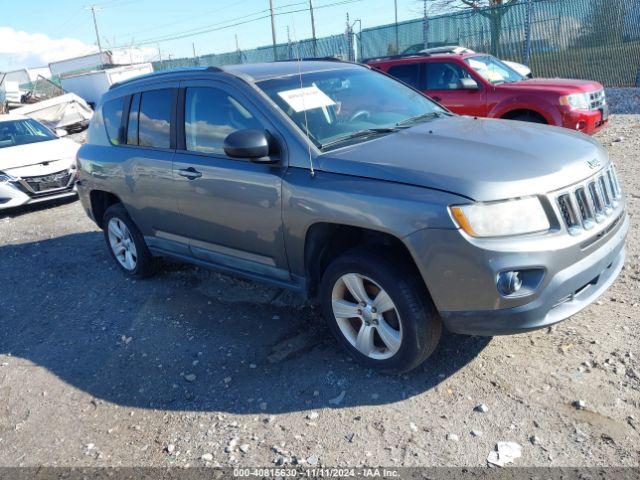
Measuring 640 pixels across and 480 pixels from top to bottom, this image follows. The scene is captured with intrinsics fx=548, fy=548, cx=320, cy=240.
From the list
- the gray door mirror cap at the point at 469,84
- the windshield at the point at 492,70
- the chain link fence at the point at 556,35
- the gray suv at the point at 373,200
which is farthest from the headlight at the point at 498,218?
the chain link fence at the point at 556,35

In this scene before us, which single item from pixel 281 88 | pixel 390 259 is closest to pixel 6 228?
pixel 281 88

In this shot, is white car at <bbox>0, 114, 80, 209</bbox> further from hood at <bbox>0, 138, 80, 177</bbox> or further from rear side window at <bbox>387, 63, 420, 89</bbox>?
rear side window at <bbox>387, 63, 420, 89</bbox>

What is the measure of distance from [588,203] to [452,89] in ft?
22.3

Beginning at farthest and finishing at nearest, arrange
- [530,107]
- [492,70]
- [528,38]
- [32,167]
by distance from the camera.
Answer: [528,38]
[492,70]
[32,167]
[530,107]

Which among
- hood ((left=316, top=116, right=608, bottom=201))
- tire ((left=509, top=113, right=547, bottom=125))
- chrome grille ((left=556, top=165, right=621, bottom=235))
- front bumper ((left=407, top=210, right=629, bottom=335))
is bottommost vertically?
tire ((left=509, top=113, right=547, bottom=125))

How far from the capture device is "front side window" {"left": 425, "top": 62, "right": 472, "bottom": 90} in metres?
9.38

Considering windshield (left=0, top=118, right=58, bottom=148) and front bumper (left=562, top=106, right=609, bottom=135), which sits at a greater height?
windshield (left=0, top=118, right=58, bottom=148)

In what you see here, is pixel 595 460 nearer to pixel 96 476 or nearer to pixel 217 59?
pixel 96 476

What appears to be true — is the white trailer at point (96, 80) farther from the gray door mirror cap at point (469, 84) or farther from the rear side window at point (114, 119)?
the rear side window at point (114, 119)

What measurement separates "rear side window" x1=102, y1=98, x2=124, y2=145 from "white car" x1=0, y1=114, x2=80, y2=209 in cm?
423

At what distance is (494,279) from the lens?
2.73 metres

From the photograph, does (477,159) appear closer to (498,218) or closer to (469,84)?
(498,218)

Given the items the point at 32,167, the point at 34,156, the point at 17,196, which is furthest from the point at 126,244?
the point at 34,156

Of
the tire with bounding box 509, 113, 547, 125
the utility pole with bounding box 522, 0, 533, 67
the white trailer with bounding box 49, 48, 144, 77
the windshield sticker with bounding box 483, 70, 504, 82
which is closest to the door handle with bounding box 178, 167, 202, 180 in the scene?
the tire with bounding box 509, 113, 547, 125
